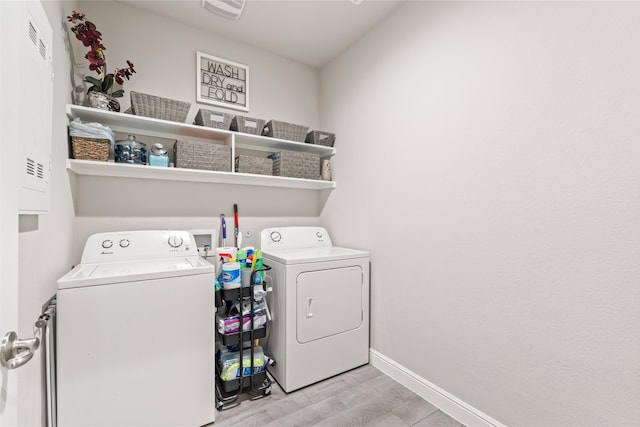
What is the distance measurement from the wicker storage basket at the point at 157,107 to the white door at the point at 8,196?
1.29 metres

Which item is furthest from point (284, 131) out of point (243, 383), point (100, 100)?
point (243, 383)

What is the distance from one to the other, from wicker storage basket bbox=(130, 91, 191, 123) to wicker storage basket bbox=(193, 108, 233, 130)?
0.35ft

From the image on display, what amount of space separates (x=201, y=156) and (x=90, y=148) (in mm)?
611

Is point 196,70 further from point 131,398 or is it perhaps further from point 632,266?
point 632,266

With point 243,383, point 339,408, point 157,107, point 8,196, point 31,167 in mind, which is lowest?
point 339,408

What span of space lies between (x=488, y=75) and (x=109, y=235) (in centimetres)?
244

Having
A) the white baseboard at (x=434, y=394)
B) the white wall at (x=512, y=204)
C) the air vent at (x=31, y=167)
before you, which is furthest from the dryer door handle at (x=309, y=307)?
the air vent at (x=31, y=167)

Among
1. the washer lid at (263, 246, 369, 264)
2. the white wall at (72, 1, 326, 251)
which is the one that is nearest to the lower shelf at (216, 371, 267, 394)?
the washer lid at (263, 246, 369, 264)

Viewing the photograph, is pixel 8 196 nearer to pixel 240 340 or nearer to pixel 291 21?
pixel 240 340

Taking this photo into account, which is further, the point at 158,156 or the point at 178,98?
the point at 178,98

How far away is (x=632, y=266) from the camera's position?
1.07m

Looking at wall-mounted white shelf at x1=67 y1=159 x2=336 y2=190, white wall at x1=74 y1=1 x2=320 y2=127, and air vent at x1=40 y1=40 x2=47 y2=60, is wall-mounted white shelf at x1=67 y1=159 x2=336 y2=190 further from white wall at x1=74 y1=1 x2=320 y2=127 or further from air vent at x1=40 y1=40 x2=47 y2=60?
air vent at x1=40 y1=40 x2=47 y2=60

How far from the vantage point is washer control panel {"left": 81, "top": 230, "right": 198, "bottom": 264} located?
1753 millimetres

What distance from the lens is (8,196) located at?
1.89 ft
